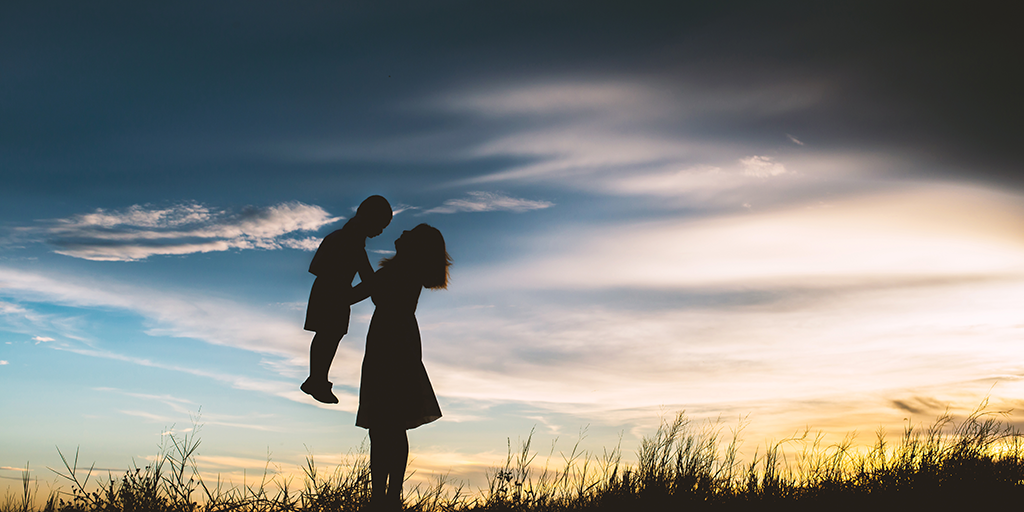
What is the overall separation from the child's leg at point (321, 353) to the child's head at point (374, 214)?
0.96 meters

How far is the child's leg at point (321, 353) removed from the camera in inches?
210

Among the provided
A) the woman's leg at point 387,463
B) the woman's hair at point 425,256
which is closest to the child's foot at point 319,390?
the woman's leg at point 387,463

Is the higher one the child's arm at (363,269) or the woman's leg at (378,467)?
the child's arm at (363,269)

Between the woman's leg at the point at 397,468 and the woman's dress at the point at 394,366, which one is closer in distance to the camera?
the woman's leg at the point at 397,468

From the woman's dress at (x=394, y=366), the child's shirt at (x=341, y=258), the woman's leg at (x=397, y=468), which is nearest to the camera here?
the woman's leg at (x=397, y=468)

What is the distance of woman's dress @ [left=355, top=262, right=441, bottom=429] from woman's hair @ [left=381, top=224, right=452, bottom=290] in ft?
0.28

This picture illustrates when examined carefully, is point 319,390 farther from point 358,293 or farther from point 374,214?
point 374,214

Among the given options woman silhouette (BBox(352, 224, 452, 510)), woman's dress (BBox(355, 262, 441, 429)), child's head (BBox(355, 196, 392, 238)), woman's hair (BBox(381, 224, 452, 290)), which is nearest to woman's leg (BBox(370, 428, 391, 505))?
woman silhouette (BBox(352, 224, 452, 510))

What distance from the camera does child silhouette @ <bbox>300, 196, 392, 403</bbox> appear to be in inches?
212

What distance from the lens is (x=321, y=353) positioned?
5379 mm

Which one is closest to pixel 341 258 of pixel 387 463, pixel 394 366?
pixel 394 366

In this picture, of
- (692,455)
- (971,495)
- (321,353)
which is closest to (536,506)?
(692,455)

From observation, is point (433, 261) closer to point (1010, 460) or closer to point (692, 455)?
point (692, 455)

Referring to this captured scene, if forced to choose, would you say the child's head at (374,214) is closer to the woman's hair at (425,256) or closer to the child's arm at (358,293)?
the woman's hair at (425,256)
